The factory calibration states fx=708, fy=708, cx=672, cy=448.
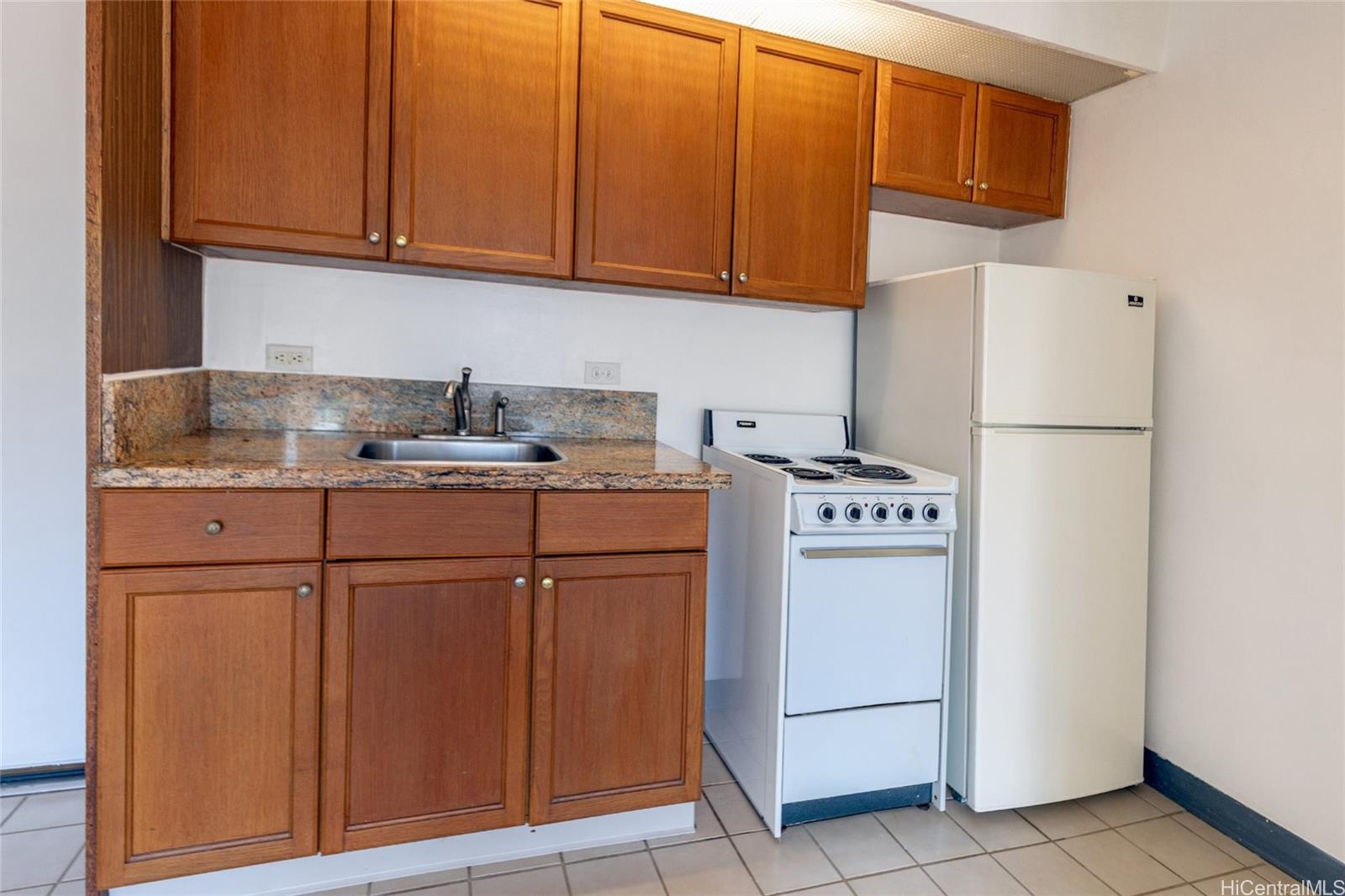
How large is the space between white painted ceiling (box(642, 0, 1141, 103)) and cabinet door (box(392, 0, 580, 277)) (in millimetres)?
414

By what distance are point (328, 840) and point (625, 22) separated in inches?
84.4

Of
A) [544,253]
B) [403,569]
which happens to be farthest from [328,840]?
[544,253]

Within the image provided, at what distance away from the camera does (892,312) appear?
93.0 inches

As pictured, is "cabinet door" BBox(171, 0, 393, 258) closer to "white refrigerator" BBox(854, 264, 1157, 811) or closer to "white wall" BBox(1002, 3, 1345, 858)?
"white refrigerator" BBox(854, 264, 1157, 811)

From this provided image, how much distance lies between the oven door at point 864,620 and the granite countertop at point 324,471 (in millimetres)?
379

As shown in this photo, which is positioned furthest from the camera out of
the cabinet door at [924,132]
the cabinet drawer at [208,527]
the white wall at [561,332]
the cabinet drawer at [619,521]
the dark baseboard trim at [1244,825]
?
the cabinet door at [924,132]

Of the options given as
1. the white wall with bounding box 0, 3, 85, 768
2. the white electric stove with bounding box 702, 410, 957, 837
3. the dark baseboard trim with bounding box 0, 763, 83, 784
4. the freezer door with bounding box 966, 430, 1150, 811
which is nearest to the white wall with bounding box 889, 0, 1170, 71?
the freezer door with bounding box 966, 430, 1150, 811

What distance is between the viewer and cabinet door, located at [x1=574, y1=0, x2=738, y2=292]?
193 cm

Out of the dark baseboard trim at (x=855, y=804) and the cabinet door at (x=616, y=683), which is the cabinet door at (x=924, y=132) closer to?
the cabinet door at (x=616, y=683)

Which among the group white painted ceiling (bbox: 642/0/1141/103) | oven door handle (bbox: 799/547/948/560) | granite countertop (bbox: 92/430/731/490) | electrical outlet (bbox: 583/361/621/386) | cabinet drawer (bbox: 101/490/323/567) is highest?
white painted ceiling (bbox: 642/0/1141/103)

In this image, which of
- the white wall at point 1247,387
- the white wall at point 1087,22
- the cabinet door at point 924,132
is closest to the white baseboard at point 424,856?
the white wall at point 1247,387

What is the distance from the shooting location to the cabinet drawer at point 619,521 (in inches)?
63.1

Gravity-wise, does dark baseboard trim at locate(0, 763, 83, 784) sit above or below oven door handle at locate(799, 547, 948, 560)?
below

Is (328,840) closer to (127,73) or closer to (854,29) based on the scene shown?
(127,73)
